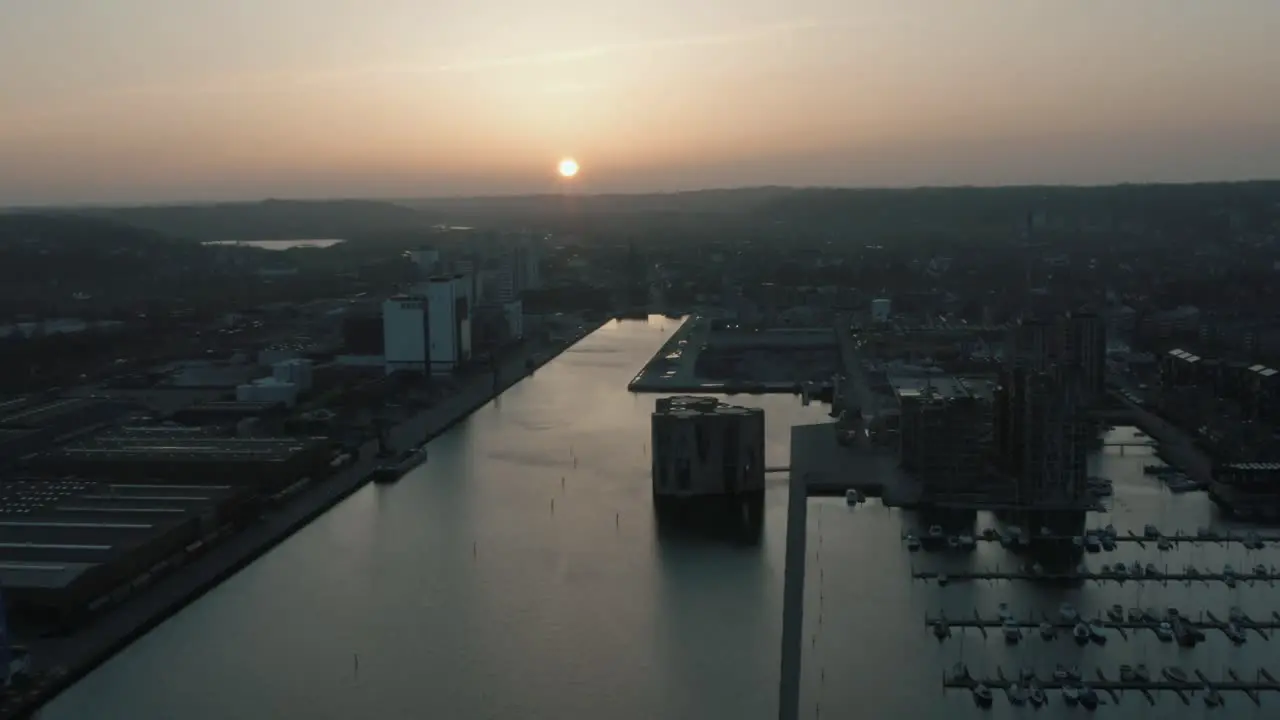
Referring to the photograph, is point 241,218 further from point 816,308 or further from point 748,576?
point 748,576

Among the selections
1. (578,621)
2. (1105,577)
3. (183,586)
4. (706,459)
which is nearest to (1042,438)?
(1105,577)

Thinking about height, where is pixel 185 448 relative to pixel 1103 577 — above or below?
above

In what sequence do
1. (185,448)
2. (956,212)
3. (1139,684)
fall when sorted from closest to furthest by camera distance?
(1139,684), (185,448), (956,212)

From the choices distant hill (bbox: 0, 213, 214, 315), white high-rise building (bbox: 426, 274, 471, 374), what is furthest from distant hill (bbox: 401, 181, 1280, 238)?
white high-rise building (bbox: 426, 274, 471, 374)

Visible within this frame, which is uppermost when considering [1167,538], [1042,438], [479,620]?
[1042,438]

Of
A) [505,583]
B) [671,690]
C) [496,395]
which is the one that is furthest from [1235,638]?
[496,395]

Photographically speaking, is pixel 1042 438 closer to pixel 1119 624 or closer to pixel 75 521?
pixel 1119 624

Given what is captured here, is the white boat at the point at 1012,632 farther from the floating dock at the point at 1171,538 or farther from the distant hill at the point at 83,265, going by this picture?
the distant hill at the point at 83,265
